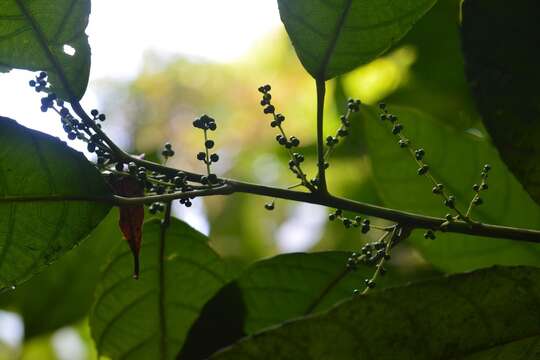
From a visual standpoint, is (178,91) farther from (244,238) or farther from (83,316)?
(83,316)

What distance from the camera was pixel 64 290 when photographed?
2.13 metres

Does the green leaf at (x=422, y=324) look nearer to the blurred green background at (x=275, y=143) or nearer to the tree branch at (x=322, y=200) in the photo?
the tree branch at (x=322, y=200)

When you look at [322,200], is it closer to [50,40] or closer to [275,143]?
[50,40]

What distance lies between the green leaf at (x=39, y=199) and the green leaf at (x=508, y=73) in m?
0.56

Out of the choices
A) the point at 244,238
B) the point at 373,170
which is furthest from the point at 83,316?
the point at 373,170

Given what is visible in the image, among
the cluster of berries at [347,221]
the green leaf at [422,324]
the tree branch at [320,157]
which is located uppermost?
the tree branch at [320,157]

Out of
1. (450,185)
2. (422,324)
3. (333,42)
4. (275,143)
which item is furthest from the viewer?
(275,143)

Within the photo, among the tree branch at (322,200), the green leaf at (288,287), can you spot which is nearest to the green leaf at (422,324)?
the tree branch at (322,200)

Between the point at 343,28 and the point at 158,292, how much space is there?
0.67 meters

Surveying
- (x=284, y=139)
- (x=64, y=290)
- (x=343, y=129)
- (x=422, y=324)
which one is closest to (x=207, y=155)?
A: (x=284, y=139)

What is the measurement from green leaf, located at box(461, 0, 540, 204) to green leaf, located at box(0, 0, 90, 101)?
0.56 metres

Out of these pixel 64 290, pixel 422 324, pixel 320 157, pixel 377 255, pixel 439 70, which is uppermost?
pixel 439 70

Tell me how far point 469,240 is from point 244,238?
1500 mm

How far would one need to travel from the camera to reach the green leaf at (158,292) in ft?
4.79
